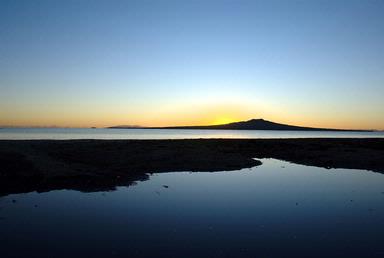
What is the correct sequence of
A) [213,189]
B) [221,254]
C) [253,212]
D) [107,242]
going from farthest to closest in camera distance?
[213,189] < [253,212] < [107,242] < [221,254]

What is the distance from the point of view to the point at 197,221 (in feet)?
49.2

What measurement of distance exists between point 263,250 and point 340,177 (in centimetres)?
2094

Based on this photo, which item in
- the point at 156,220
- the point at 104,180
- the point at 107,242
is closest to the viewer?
the point at 107,242

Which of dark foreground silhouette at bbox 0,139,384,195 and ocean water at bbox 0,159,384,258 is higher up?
dark foreground silhouette at bbox 0,139,384,195

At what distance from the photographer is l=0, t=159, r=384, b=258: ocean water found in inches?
452

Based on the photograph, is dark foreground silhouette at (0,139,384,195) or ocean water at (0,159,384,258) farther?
dark foreground silhouette at (0,139,384,195)

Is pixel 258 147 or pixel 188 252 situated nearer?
pixel 188 252

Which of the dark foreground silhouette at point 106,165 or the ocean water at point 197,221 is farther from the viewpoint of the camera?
the dark foreground silhouette at point 106,165

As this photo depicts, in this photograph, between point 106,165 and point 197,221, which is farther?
point 106,165

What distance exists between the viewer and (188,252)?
11.2 metres

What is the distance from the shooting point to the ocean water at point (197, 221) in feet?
37.7

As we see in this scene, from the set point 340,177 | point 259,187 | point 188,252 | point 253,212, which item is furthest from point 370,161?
point 188,252

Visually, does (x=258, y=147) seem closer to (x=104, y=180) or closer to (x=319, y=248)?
(x=104, y=180)

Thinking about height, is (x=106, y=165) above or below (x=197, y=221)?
above
